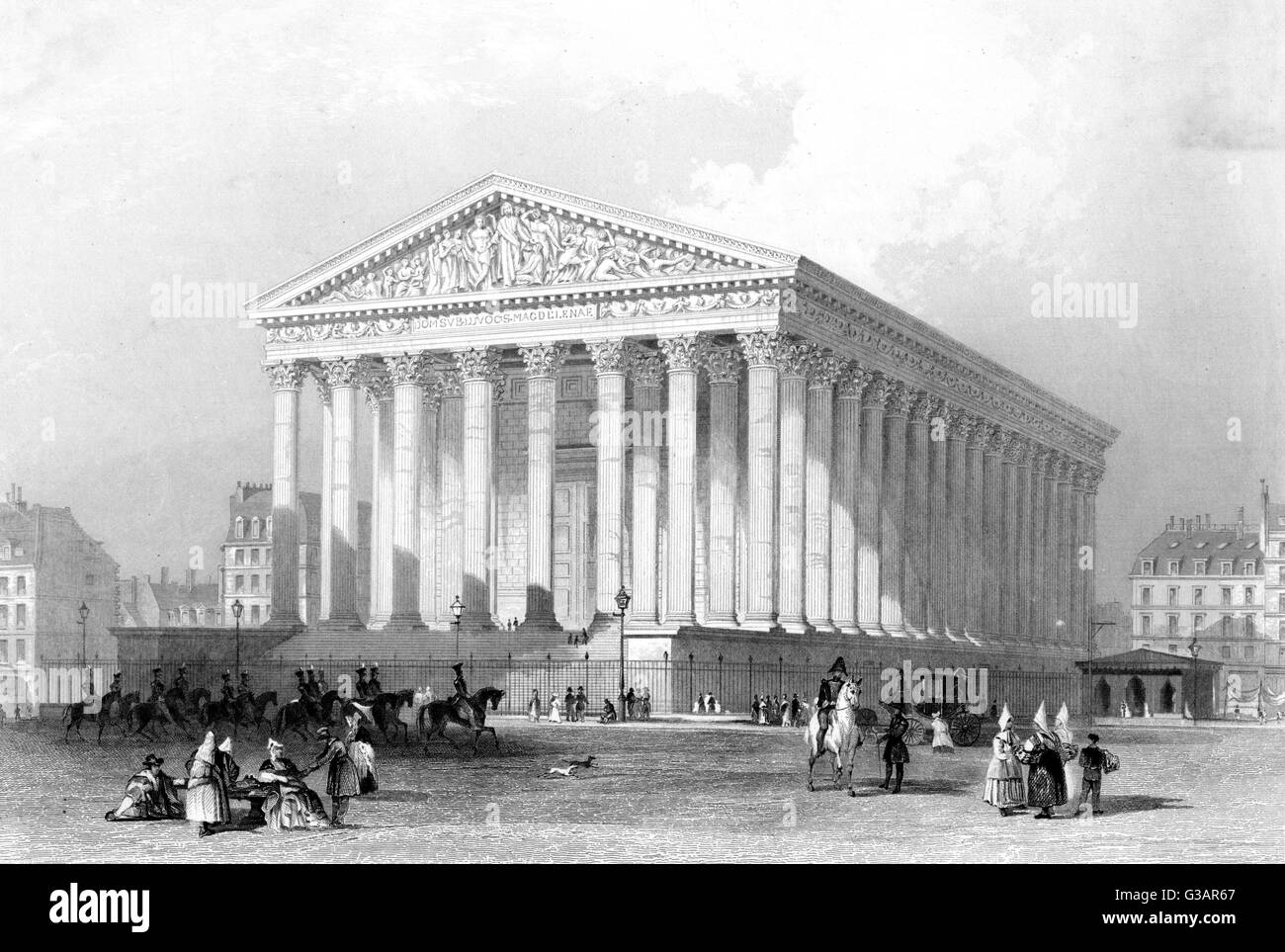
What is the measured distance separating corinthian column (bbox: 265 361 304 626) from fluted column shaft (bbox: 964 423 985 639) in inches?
1119

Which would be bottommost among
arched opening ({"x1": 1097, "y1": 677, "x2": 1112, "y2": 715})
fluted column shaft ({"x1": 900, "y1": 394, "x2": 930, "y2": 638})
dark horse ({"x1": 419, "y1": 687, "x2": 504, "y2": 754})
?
arched opening ({"x1": 1097, "y1": 677, "x2": 1112, "y2": 715})

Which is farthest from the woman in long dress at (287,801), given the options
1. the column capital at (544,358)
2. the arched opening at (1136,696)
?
the arched opening at (1136,696)

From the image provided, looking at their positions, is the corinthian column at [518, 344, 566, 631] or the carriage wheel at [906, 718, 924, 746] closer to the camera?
the carriage wheel at [906, 718, 924, 746]

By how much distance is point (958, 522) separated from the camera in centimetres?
8412

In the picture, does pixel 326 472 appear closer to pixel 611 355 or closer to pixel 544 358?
pixel 544 358

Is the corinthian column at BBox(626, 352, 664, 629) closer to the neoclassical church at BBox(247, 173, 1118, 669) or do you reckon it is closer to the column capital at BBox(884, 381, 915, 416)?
the neoclassical church at BBox(247, 173, 1118, 669)

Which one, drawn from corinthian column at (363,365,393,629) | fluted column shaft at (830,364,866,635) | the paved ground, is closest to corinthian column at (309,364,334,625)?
corinthian column at (363,365,393,629)

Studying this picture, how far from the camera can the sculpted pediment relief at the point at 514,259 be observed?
67688mm

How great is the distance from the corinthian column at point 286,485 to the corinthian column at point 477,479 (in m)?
6.63

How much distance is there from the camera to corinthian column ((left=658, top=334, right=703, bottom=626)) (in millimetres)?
67375

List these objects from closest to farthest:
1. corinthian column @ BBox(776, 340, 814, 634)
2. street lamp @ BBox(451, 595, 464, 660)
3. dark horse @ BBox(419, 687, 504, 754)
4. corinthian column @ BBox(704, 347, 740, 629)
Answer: dark horse @ BBox(419, 687, 504, 754), street lamp @ BBox(451, 595, 464, 660), corinthian column @ BBox(704, 347, 740, 629), corinthian column @ BBox(776, 340, 814, 634)

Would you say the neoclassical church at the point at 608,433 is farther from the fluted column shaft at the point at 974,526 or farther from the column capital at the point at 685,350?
the fluted column shaft at the point at 974,526
